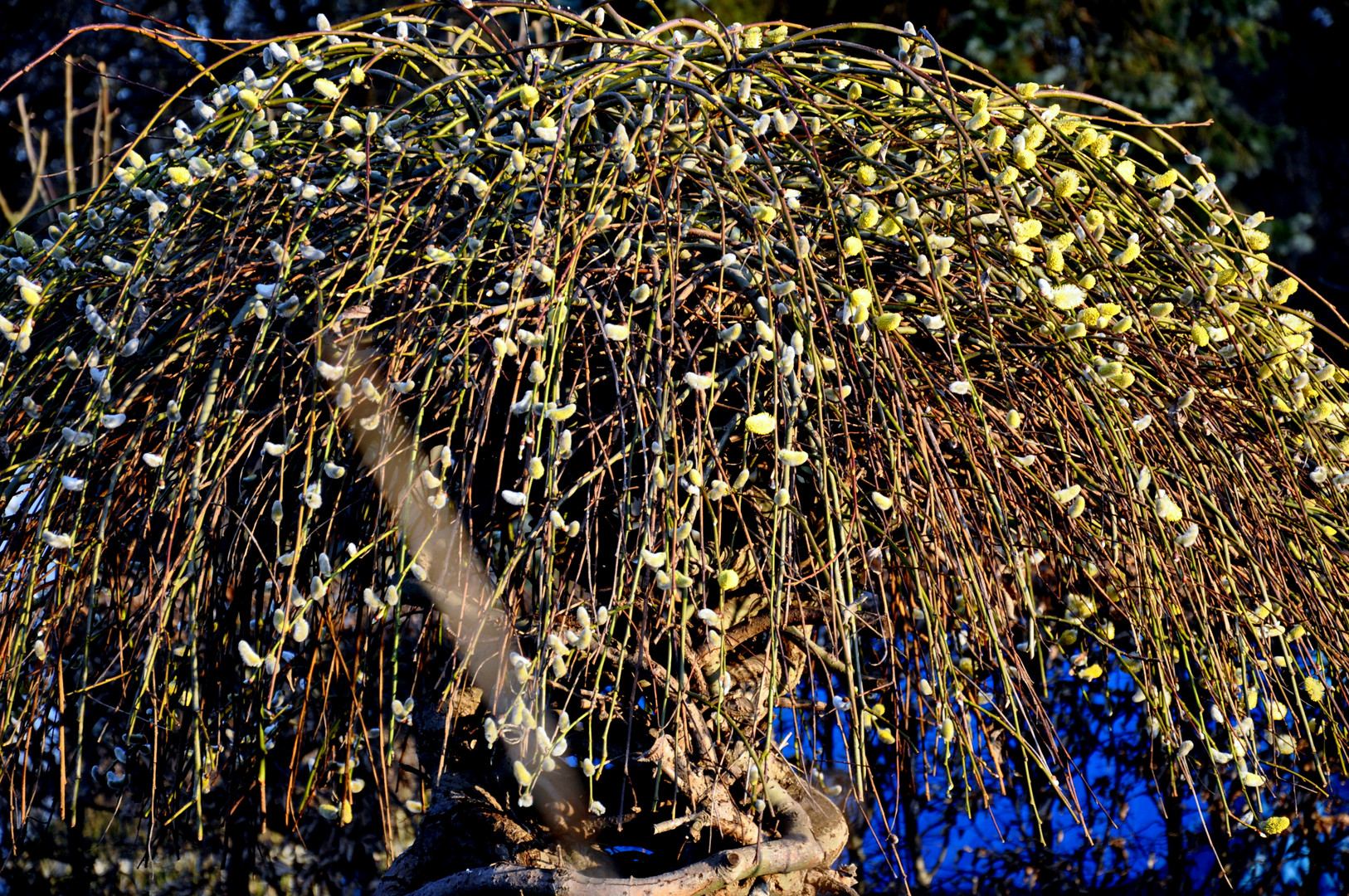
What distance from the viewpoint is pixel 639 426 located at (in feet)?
3.97

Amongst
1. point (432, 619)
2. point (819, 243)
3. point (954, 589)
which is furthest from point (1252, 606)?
point (432, 619)

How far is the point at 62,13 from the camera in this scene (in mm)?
6410

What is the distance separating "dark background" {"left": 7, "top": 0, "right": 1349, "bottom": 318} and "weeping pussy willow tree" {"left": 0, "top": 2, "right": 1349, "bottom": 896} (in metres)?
2.90

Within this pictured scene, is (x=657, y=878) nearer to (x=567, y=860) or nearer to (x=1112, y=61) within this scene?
(x=567, y=860)

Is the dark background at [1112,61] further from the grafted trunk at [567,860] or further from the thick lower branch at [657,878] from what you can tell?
the thick lower branch at [657,878]

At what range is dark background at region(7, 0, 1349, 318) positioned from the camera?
4953 mm

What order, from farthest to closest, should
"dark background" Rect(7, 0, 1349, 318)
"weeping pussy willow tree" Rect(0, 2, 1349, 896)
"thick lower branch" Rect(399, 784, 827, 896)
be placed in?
"dark background" Rect(7, 0, 1349, 318), "thick lower branch" Rect(399, 784, 827, 896), "weeping pussy willow tree" Rect(0, 2, 1349, 896)

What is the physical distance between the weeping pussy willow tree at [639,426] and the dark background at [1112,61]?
2904 millimetres

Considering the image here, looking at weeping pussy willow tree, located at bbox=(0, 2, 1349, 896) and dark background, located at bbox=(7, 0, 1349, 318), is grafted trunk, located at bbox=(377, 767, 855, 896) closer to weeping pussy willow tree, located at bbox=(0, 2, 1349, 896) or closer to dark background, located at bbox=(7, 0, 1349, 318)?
weeping pussy willow tree, located at bbox=(0, 2, 1349, 896)

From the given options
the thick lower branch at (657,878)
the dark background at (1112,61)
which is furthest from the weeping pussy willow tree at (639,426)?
the dark background at (1112,61)

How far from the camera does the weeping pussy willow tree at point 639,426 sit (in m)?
1.26

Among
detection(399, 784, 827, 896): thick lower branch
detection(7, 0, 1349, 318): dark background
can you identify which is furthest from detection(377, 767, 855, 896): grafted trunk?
detection(7, 0, 1349, 318): dark background

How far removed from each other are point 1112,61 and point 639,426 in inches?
199

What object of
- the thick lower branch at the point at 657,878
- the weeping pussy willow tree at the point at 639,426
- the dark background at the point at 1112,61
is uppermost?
the dark background at the point at 1112,61
